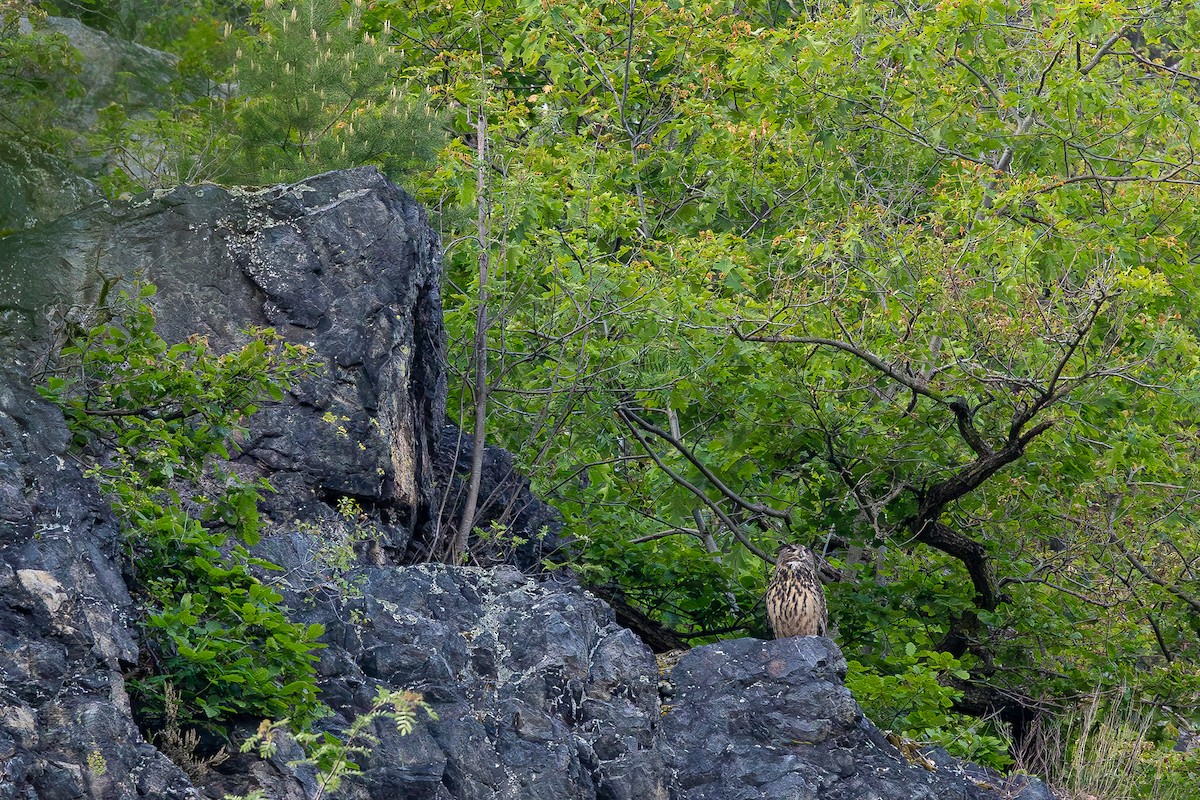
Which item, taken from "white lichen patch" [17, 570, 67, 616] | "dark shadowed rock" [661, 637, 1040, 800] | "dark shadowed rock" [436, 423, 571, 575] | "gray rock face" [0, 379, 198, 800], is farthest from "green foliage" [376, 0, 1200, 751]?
"white lichen patch" [17, 570, 67, 616]

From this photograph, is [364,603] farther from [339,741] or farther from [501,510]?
[501,510]

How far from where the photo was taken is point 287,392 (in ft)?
18.7

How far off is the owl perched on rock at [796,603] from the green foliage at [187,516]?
2619mm

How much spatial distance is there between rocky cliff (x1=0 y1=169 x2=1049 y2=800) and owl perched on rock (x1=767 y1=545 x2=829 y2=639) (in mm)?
581

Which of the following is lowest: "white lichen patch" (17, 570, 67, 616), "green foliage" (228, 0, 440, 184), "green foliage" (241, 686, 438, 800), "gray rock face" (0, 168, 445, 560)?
"green foliage" (241, 686, 438, 800)

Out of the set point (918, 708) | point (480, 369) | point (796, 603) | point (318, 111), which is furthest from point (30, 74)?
point (918, 708)

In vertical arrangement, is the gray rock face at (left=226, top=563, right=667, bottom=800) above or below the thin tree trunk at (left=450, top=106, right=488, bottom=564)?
below

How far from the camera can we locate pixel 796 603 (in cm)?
639

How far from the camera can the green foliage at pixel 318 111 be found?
8000mm

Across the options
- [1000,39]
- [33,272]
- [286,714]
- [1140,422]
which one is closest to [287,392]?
[33,272]

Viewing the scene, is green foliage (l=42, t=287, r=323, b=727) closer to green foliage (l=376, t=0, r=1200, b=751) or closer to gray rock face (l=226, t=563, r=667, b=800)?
gray rock face (l=226, t=563, r=667, b=800)

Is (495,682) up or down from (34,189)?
down

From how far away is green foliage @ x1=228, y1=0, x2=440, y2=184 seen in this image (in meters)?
8.00

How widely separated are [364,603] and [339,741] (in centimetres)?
85
